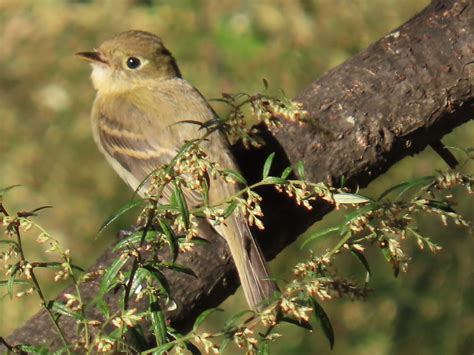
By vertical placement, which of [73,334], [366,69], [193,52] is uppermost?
[193,52]

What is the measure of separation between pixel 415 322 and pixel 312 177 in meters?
1.74

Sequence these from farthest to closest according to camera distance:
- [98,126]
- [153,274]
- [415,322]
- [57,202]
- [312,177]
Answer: [57,202]
[98,126]
[415,322]
[312,177]
[153,274]

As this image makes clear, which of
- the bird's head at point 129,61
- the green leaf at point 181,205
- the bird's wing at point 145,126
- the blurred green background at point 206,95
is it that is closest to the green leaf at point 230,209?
the green leaf at point 181,205

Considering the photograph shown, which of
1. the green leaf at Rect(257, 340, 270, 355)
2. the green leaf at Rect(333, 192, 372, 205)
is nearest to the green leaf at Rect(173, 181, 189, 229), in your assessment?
the green leaf at Rect(257, 340, 270, 355)

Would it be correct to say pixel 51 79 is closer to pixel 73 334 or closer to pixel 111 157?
pixel 111 157

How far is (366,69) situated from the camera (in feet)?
13.2

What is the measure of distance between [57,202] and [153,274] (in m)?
5.07

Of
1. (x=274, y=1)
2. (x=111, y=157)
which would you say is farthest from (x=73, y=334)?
(x=274, y=1)

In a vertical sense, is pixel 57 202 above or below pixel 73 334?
above

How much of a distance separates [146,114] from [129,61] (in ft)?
2.05

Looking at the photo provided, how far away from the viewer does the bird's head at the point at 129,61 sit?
5.83 metres

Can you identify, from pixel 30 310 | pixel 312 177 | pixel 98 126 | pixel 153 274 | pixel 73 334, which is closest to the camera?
pixel 153 274

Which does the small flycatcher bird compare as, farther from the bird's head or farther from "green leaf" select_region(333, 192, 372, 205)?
"green leaf" select_region(333, 192, 372, 205)

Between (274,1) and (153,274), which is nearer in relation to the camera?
(153,274)
